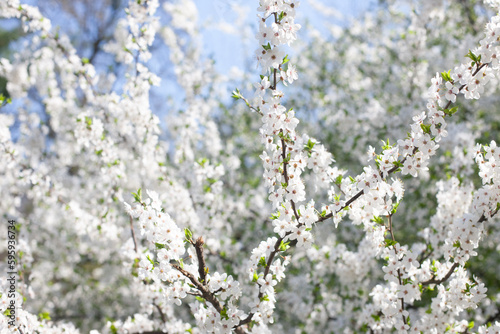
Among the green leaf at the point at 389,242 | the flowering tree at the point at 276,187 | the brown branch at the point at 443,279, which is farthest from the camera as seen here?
the brown branch at the point at 443,279

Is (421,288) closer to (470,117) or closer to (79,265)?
(470,117)

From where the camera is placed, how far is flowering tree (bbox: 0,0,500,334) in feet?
9.49

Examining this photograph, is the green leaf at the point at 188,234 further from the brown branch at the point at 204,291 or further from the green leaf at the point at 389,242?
the green leaf at the point at 389,242

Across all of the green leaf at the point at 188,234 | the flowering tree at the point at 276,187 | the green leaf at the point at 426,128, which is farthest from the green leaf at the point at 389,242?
the green leaf at the point at 188,234

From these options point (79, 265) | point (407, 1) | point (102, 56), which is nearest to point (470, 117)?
point (407, 1)

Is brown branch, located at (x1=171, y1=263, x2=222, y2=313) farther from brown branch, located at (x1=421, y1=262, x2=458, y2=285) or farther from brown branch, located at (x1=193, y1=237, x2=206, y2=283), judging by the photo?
brown branch, located at (x1=421, y1=262, x2=458, y2=285)

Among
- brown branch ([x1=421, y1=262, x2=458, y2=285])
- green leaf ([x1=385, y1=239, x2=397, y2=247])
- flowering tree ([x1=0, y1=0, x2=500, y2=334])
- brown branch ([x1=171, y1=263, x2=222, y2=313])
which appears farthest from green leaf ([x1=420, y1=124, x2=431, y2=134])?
brown branch ([x1=171, y1=263, x2=222, y2=313])

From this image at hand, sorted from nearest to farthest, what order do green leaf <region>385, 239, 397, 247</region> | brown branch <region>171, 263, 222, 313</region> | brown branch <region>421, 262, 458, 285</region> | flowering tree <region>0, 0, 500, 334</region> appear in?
brown branch <region>171, 263, 222, 313</region> < flowering tree <region>0, 0, 500, 334</region> < green leaf <region>385, 239, 397, 247</region> < brown branch <region>421, 262, 458, 285</region>

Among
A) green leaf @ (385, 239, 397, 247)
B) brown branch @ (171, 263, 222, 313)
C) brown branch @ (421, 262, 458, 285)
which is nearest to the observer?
brown branch @ (171, 263, 222, 313)

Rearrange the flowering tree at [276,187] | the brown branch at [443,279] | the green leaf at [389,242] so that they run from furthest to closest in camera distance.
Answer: the brown branch at [443,279] → the green leaf at [389,242] → the flowering tree at [276,187]

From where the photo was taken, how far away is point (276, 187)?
4895 millimetres

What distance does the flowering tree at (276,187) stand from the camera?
2.89 meters

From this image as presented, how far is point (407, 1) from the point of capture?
859 cm

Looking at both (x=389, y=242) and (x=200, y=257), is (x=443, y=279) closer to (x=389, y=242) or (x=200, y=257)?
(x=389, y=242)
